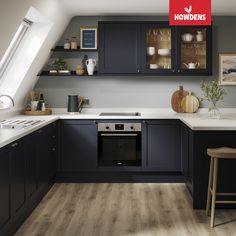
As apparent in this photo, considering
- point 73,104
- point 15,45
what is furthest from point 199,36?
point 15,45

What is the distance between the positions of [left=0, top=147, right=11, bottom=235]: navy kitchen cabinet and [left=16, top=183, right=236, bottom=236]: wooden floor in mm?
397

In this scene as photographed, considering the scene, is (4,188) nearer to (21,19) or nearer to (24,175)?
(24,175)

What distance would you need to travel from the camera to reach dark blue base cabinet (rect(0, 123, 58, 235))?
3.37m

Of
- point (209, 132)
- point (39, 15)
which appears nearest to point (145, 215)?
point (209, 132)

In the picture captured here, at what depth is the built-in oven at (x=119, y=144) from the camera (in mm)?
5723

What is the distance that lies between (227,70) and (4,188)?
4.02 metres

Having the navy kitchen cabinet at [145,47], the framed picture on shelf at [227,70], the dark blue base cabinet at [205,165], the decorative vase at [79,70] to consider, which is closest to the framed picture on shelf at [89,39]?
the navy kitchen cabinet at [145,47]

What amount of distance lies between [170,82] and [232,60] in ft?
3.08

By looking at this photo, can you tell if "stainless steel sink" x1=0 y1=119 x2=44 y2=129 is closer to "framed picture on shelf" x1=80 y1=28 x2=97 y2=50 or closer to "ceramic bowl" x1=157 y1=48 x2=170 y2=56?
"framed picture on shelf" x1=80 y1=28 x2=97 y2=50

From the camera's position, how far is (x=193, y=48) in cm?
603

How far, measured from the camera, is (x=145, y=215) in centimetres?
425


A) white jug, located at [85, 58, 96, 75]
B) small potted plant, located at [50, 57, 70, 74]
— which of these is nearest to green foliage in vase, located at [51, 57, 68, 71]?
small potted plant, located at [50, 57, 70, 74]

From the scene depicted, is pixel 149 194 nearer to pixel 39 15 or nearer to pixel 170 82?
pixel 170 82

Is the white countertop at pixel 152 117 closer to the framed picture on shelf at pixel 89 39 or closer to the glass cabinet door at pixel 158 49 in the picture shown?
the glass cabinet door at pixel 158 49
